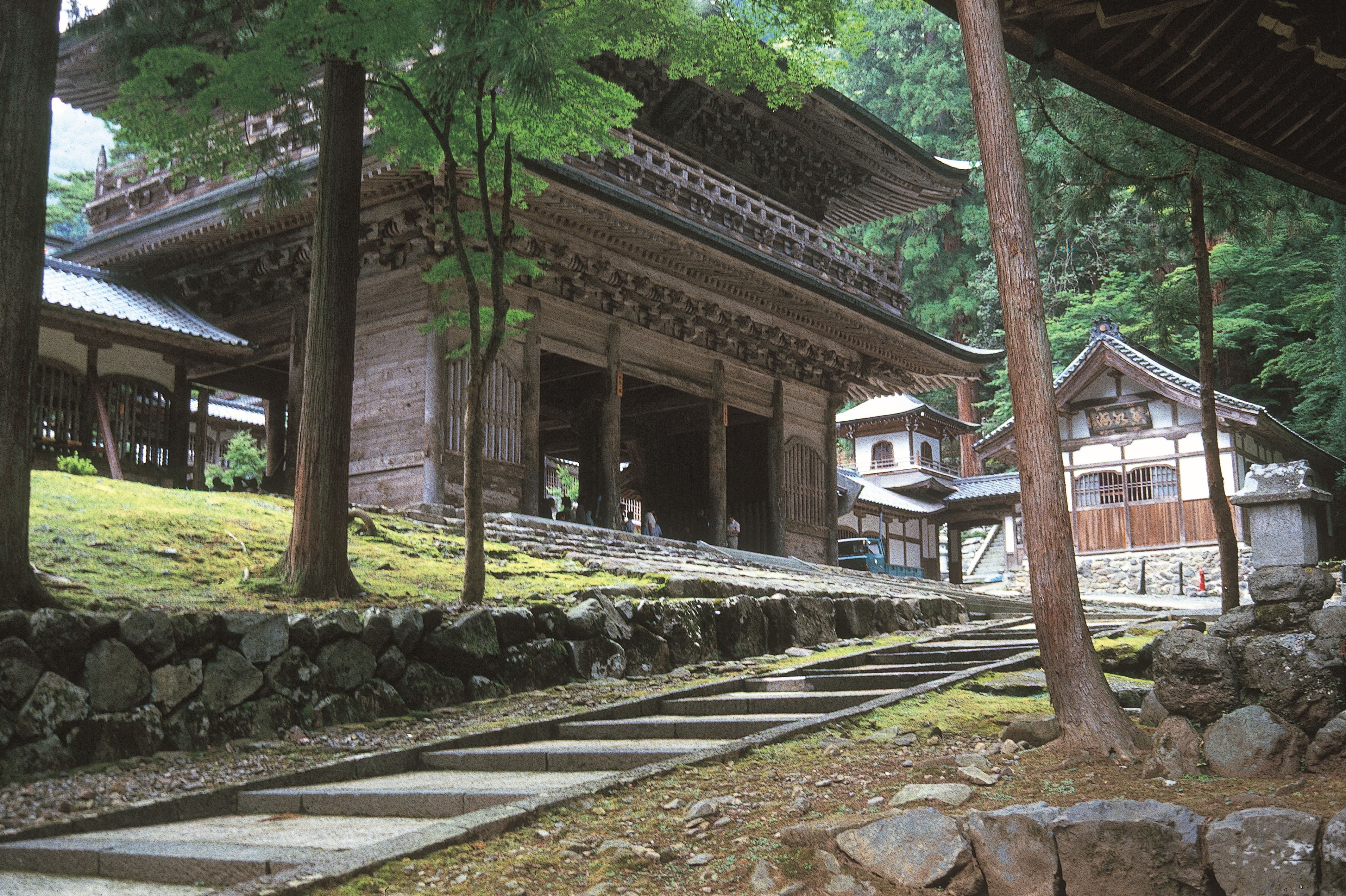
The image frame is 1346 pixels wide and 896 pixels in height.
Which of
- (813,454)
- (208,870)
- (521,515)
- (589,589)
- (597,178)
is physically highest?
(597,178)

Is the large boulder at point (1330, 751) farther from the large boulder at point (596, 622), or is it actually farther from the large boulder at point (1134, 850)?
the large boulder at point (596, 622)

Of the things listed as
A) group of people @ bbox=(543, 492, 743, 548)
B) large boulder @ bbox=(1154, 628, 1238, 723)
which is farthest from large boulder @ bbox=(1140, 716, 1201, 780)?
group of people @ bbox=(543, 492, 743, 548)

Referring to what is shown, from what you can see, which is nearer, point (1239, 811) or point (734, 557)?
point (1239, 811)

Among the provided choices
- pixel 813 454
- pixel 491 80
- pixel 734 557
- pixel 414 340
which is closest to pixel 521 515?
pixel 414 340

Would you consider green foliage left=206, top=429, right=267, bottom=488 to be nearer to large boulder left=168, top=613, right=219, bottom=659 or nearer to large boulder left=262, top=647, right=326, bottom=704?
large boulder left=262, top=647, right=326, bottom=704

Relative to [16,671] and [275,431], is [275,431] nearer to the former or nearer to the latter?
[275,431]

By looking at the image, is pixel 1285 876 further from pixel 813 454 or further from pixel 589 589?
pixel 813 454

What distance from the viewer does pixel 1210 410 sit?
10.6 m

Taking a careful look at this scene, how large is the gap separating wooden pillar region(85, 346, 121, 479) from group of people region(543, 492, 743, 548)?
6.08 m

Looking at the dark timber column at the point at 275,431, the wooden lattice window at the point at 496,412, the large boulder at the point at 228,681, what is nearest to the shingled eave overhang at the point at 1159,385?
the wooden lattice window at the point at 496,412

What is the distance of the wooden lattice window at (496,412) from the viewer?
14.1 metres

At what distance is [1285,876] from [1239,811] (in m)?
0.24

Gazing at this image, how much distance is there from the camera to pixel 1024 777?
417 cm

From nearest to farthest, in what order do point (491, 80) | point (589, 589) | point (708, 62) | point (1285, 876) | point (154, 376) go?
point (1285, 876), point (491, 80), point (589, 589), point (708, 62), point (154, 376)
